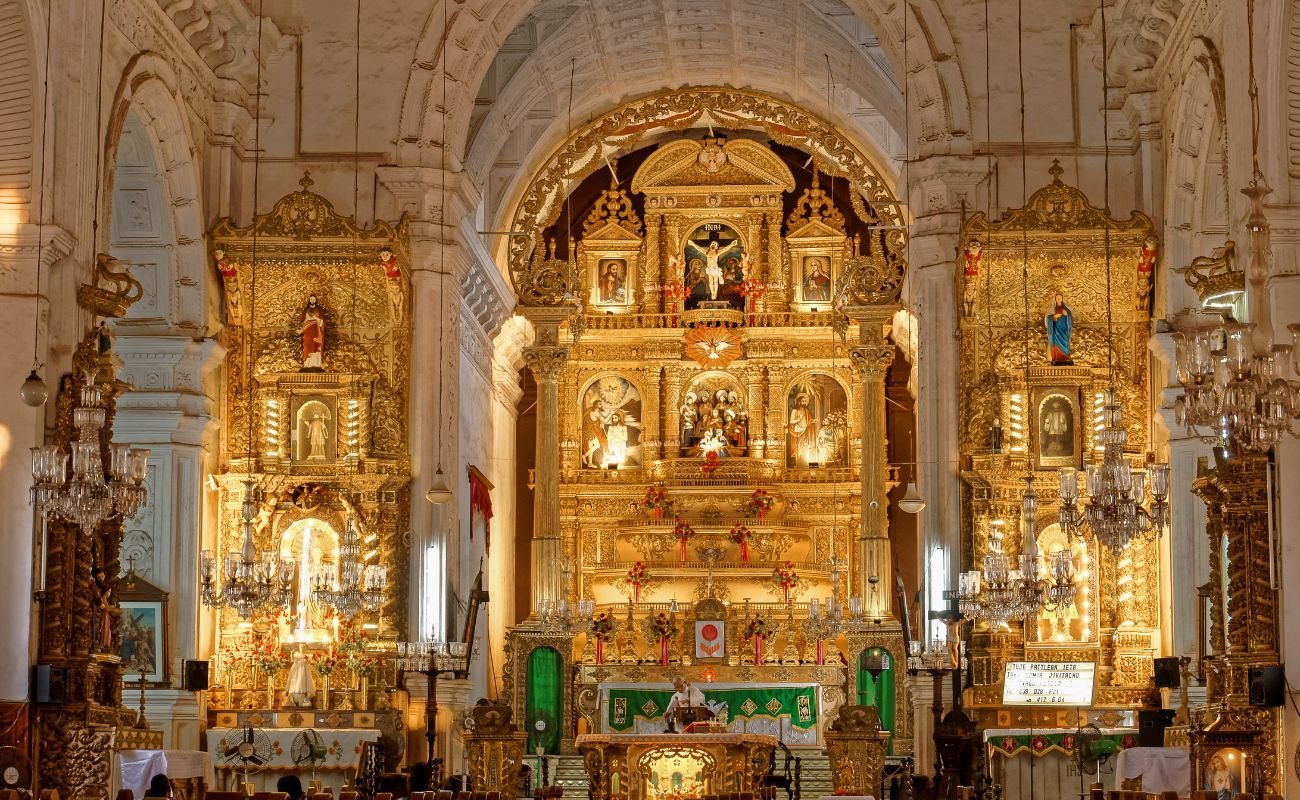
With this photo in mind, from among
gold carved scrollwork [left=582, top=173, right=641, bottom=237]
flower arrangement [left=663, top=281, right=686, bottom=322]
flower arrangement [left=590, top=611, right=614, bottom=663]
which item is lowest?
flower arrangement [left=590, top=611, right=614, bottom=663]

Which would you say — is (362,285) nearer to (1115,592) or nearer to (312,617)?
(312,617)

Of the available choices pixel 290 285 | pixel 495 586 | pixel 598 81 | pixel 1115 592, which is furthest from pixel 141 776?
pixel 598 81

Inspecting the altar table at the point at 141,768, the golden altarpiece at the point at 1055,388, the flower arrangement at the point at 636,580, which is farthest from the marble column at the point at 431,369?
the flower arrangement at the point at 636,580

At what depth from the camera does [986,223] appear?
21.6m

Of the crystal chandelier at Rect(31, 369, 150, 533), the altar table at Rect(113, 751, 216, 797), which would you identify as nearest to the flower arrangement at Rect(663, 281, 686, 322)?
the altar table at Rect(113, 751, 216, 797)

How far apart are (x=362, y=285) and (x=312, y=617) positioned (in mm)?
3874

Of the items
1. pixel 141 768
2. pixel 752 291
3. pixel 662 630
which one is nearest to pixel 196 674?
pixel 141 768

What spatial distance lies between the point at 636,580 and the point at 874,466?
5.31 metres

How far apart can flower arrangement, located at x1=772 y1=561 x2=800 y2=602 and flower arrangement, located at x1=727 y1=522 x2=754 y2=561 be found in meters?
0.55

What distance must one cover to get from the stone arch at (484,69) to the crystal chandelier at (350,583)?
485 centimetres

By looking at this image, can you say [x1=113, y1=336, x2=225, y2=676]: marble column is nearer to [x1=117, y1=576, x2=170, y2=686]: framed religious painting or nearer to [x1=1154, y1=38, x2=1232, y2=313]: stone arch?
[x1=117, y1=576, x2=170, y2=686]: framed religious painting

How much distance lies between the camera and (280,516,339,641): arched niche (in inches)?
861

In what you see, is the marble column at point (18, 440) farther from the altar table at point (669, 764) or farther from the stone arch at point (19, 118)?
the altar table at point (669, 764)

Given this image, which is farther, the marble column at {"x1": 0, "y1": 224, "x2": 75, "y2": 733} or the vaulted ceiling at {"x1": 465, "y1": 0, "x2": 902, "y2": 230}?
the vaulted ceiling at {"x1": 465, "y1": 0, "x2": 902, "y2": 230}
